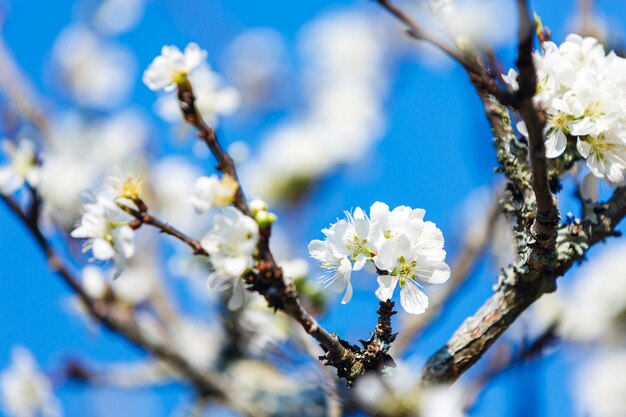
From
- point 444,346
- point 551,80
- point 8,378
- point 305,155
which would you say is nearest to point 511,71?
point 551,80

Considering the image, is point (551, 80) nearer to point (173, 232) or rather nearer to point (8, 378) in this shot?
point (173, 232)

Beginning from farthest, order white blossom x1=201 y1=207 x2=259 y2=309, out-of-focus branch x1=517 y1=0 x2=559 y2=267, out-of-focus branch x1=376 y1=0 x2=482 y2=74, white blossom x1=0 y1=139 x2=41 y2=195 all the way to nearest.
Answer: white blossom x1=0 y1=139 x2=41 y2=195, white blossom x1=201 y1=207 x2=259 y2=309, out-of-focus branch x1=376 y1=0 x2=482 y2=74, out-of-focus branch x1=517 y1=0 x2=559 y2=267

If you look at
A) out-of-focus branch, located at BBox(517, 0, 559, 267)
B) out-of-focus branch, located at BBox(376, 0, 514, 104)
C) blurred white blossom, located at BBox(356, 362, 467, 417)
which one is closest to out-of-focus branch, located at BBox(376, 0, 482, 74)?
out-of-focus branch, located at BBox(376, 0, 514, 104)

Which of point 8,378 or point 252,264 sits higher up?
point 8,378

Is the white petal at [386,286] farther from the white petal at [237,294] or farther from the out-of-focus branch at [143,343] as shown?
the out-of-focus branch at [143,343]

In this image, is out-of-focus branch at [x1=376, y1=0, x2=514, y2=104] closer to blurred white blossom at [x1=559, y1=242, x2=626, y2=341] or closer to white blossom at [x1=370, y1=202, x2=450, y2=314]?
white blossom at [x1=370, y1=202, x2=450, y2=314]

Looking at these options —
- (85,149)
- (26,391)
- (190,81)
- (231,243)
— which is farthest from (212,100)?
(85,149)

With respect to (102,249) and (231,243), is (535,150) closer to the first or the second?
(231,243)
